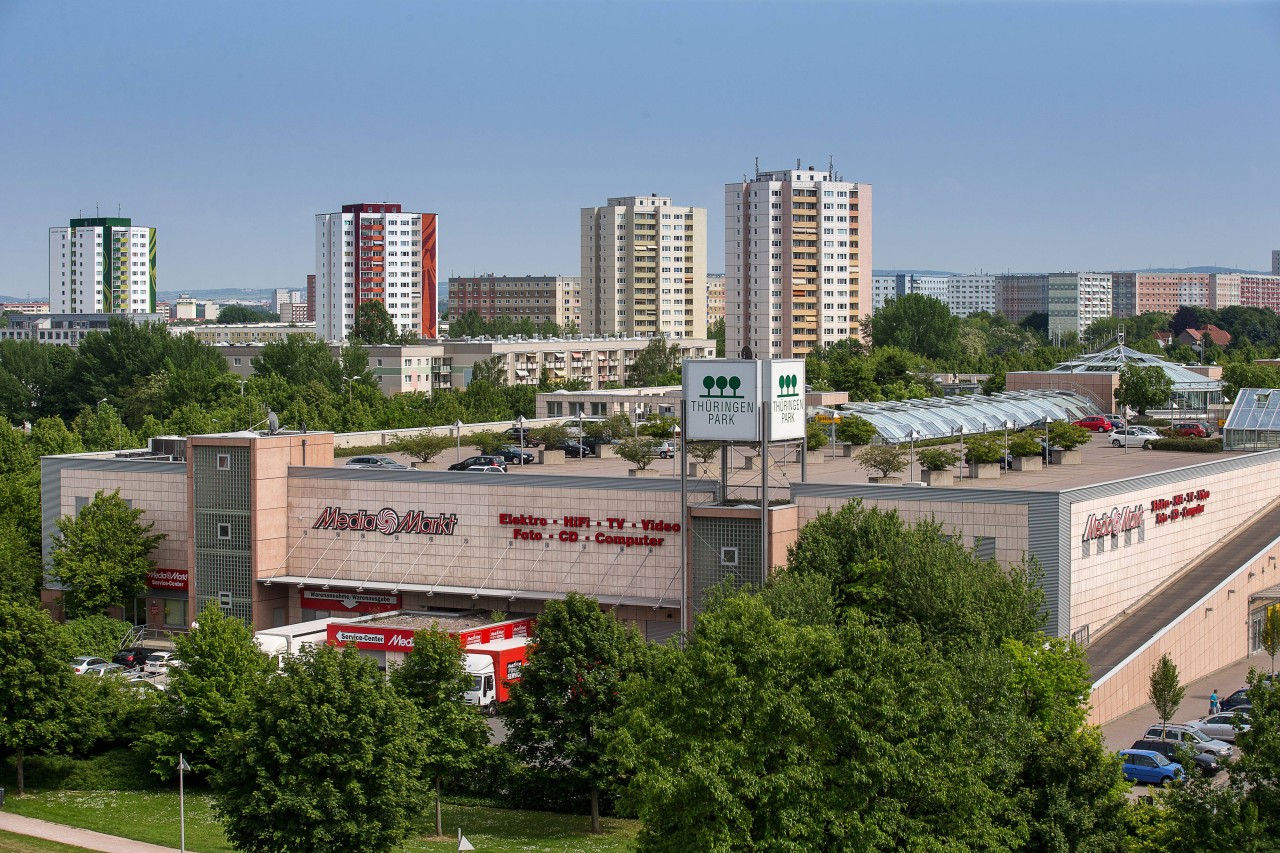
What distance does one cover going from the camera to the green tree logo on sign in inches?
1594

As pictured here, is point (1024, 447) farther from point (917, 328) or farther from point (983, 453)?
point (917, 328)

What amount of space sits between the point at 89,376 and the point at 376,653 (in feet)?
308

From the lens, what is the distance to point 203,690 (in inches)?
1393

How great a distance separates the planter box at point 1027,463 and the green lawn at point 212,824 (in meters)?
24.4

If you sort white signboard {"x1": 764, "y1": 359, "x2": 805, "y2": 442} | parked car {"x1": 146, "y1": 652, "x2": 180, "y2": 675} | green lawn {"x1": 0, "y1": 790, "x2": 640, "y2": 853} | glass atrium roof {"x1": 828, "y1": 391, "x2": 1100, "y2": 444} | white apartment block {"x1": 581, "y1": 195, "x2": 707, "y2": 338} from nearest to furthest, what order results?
green lawn {"x1": 0, "y1": 790, "x2": 640, "y2": 853}, white signboard {"x1": 764, "y1": 359, "x2": 805, "y2": 442}, parked car {"x1": 146, "y1": 652, "x2": 180, "y2": 675}, glass atrium roof {"x1": 828, "y1": 391, "x2": 1100, "y2": 444}, white apartment block {"x1": 581, "y1": 195, "x2": 707, "y2": 338}

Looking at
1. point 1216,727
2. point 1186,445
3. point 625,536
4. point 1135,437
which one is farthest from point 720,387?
point 1135,437

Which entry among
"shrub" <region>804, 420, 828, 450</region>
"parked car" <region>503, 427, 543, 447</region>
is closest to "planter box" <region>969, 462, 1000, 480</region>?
"shrub" <region>804, 420, 828, 450</region>

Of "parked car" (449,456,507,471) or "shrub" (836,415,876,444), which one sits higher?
"shrub" (836,415,876,444)

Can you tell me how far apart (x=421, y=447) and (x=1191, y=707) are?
29.9 m

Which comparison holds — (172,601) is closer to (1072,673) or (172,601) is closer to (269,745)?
(269,745)

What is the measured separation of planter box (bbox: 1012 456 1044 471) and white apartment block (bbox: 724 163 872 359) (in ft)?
333

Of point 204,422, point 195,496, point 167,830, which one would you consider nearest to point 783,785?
point 167,830

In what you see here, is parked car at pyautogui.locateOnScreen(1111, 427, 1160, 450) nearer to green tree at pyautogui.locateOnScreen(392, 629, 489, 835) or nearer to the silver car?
the silver car

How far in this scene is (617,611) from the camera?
43.6 meters
